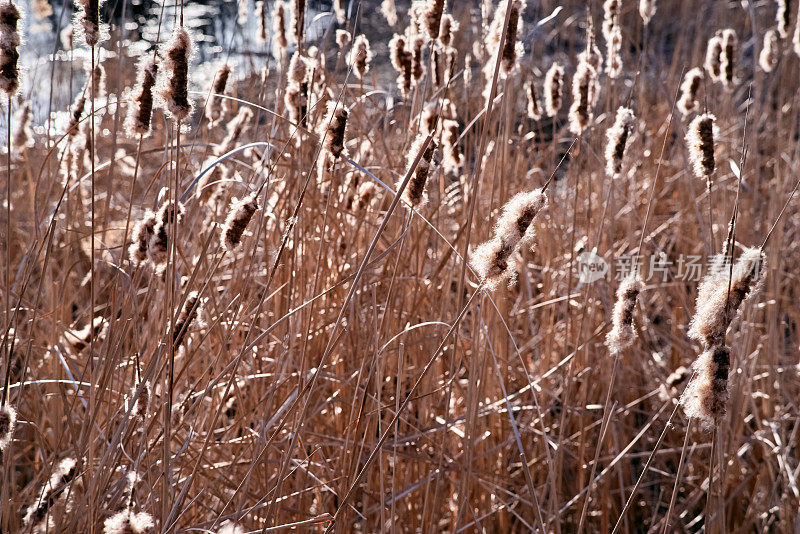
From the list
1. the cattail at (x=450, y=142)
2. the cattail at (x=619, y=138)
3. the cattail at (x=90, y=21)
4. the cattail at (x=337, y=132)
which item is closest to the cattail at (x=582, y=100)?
the cattail at (x=619, y=138)

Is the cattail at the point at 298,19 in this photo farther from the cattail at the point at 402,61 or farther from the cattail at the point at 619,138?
the cattail at the point at 619,138

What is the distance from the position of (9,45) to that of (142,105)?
188 mm

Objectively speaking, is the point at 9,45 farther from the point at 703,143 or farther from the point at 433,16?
the point at 703,143

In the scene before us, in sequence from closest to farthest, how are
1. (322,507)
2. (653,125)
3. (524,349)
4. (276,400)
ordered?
(322,507) < (276,400) < (524,349) < (653,125)

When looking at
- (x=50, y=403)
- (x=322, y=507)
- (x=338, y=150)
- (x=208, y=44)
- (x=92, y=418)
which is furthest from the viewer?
(x=208, y=44)

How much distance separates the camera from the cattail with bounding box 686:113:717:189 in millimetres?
1116

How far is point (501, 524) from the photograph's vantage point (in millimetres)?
1335

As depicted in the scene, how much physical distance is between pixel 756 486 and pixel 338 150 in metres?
1.23

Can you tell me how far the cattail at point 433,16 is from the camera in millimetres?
1275

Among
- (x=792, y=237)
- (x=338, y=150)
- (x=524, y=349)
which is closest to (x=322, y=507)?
(x=338, y=150)

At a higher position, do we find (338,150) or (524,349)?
(338,150)

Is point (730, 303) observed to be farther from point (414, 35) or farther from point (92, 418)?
point (414, 35)

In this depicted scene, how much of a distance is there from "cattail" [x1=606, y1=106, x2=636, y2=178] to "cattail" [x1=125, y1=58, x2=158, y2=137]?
32.5 inches

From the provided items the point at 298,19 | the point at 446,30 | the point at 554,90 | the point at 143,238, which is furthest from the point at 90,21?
the point at 554,90
